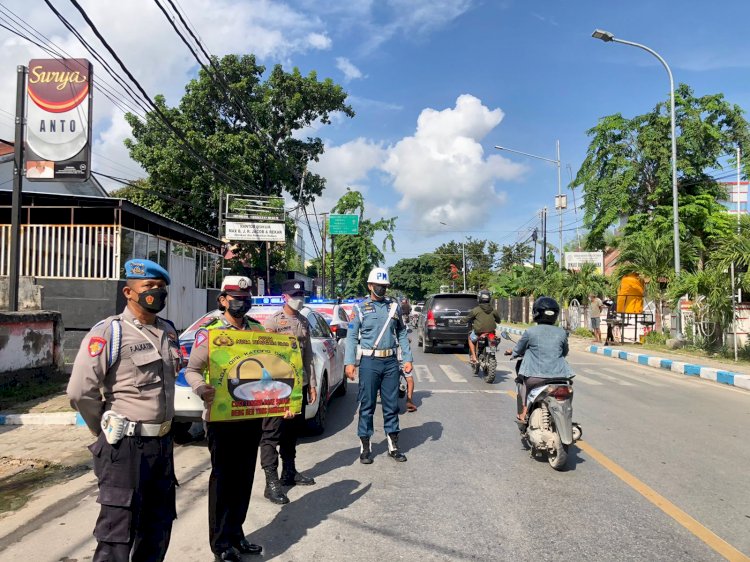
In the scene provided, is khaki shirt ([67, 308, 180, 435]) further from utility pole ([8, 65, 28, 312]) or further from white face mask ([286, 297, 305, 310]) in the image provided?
utility pole ([8, 65, 28, 312])

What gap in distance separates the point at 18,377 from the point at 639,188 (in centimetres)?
2544

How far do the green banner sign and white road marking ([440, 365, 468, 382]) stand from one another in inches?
307

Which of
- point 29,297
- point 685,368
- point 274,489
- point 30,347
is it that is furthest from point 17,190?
point 685,368

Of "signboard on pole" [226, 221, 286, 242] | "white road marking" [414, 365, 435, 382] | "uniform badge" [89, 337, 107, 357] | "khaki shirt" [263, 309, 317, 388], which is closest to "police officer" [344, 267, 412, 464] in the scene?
"khaki shirt" [263, 309, 317, 388]

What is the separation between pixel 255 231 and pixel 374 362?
1956cm

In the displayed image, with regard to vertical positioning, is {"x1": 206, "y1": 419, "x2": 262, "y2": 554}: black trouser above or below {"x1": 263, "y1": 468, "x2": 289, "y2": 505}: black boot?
above

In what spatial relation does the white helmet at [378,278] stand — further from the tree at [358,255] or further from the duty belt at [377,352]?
the tree at [358,255]

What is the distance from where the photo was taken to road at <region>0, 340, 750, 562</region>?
3.65 meters

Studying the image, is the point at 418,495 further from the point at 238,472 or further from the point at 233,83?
the point at 233,83

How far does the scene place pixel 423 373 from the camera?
1212cm

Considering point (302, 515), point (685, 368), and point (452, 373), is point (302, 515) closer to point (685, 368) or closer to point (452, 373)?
point (452, 373)

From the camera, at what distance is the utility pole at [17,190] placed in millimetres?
9453

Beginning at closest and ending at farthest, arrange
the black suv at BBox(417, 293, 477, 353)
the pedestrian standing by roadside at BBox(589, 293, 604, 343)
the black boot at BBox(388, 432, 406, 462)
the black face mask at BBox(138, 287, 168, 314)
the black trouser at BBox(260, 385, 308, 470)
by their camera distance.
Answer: the black face mask at BBox(138, 287, 168, 314) → the black trouser at BBox(260, 385, 308, 470) → the black boot at BBox(388, 432, 406, 462) → the black suv at BBox(417, 293, 477, 353) → the pedestrian standing by roadside at BBox(589, 293, 604, 343)

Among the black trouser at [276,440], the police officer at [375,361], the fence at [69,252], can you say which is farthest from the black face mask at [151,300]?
the fence at [69,252]
